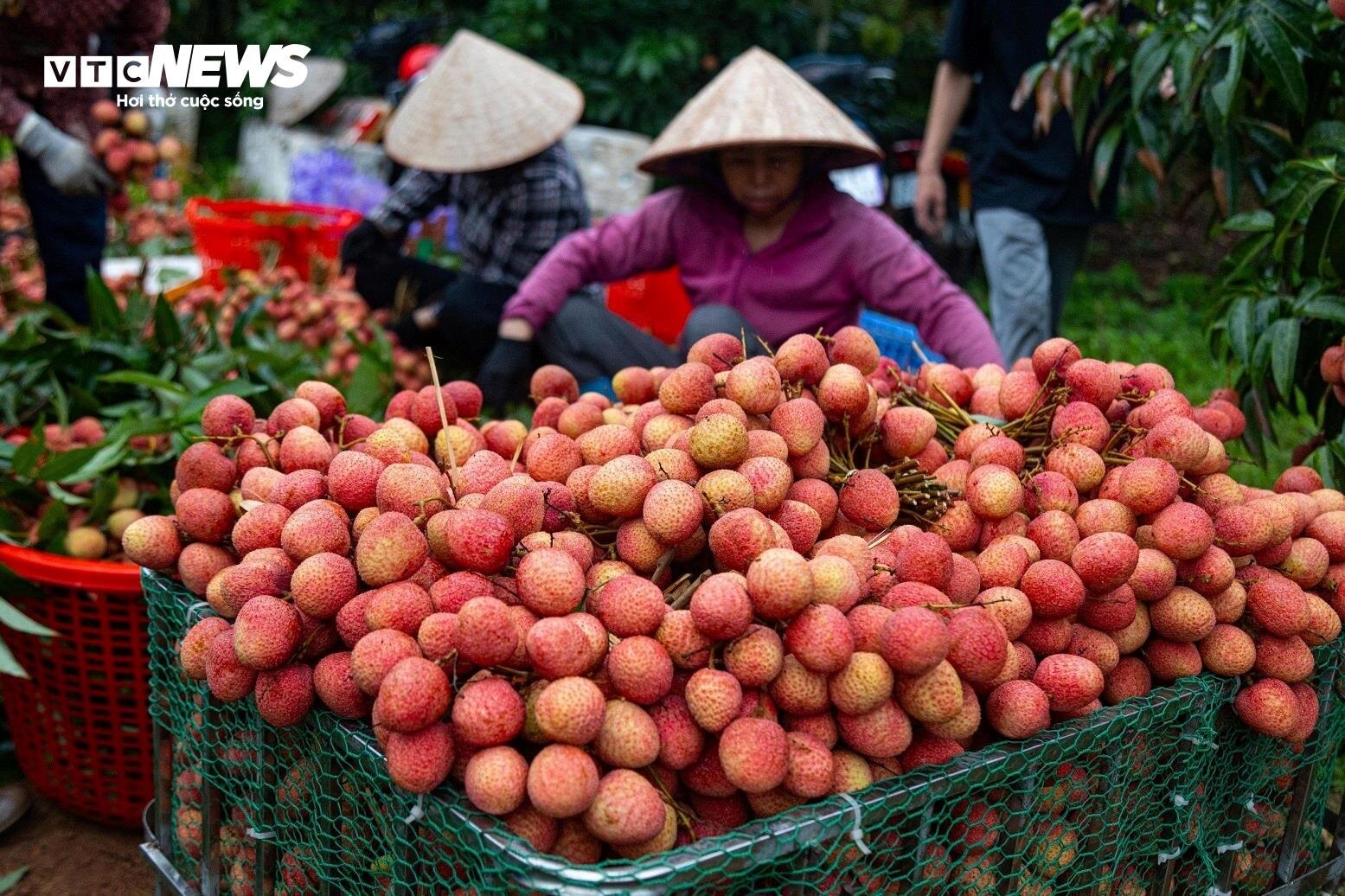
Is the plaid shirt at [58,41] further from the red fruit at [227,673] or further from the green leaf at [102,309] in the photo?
the red fruit at [227,673]

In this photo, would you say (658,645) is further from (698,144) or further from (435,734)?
(698,144)

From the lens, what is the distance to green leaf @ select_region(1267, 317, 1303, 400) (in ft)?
6.63

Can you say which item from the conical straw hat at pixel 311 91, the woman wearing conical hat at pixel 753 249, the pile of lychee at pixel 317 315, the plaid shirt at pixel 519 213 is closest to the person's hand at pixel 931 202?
the woman wearing conical hat at pixel 753 249

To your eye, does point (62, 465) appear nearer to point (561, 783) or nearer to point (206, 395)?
point (206, 395)

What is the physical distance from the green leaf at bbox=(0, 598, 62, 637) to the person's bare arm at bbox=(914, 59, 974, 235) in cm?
310

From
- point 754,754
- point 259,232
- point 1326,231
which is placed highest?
point 1326,231

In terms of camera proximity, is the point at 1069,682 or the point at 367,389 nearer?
the point at 1069,682

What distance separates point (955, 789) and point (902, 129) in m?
6.03

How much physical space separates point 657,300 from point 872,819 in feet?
12.3

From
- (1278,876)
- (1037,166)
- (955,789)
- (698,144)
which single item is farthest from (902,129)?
(955,789)

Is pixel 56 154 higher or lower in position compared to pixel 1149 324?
higher

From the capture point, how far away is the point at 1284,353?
6.64ft

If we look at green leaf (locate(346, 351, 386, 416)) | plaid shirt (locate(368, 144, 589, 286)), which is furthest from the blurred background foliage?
green leaf (locate(346, 351, 386, 416))

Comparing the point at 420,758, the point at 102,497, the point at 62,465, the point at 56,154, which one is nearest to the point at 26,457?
the point at 62,465
